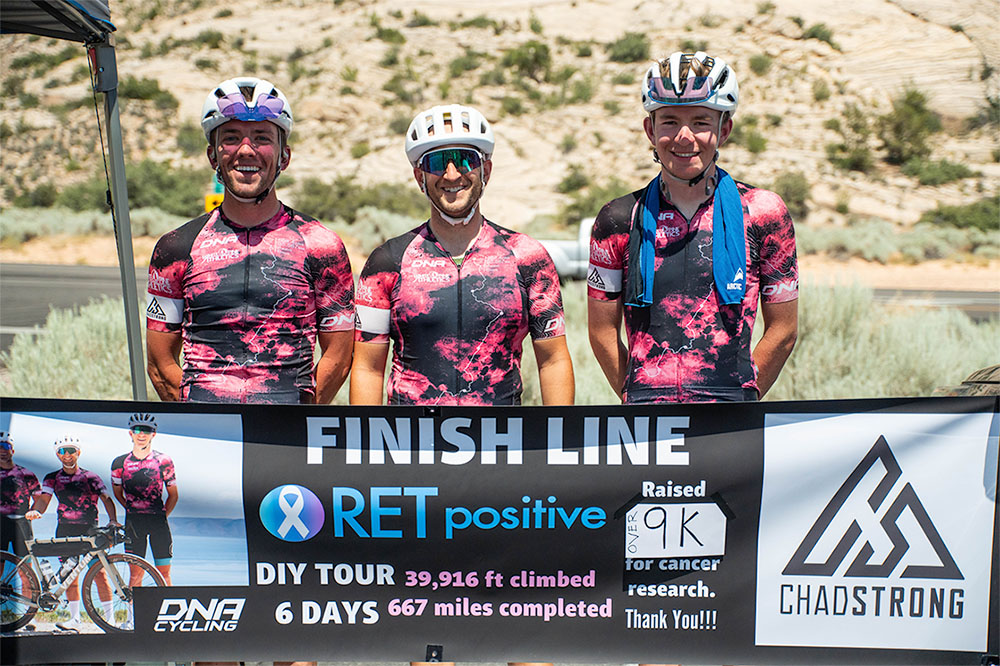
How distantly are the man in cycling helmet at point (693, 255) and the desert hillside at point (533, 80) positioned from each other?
27.6m

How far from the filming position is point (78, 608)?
369 centimetres

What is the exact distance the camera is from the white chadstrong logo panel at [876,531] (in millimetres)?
3633

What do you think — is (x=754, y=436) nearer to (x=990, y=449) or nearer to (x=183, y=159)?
(x=990, y=449)

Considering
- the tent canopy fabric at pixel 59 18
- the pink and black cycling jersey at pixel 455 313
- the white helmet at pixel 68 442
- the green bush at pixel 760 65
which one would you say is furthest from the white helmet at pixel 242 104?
the green bush at pixel 760 65

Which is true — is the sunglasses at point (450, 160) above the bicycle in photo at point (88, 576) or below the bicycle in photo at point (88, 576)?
above

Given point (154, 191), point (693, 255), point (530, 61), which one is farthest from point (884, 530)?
point (530, 61)

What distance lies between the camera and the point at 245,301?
3.87m

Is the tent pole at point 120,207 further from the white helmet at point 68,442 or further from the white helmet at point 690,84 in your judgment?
the white helmet at point 690,84

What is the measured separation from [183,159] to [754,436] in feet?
121

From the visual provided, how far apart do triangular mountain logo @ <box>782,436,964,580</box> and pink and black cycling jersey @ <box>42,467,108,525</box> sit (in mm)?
2811

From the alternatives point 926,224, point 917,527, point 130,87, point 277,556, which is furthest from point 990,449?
point 130,87

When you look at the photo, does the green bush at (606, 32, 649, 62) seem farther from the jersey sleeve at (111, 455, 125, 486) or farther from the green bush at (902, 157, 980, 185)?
the jersey sleeve at (111, 455, 125, 486)

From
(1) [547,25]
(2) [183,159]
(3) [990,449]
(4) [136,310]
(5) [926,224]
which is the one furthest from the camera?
(1) [547,25]

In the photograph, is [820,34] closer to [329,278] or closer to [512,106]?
[512,106]
